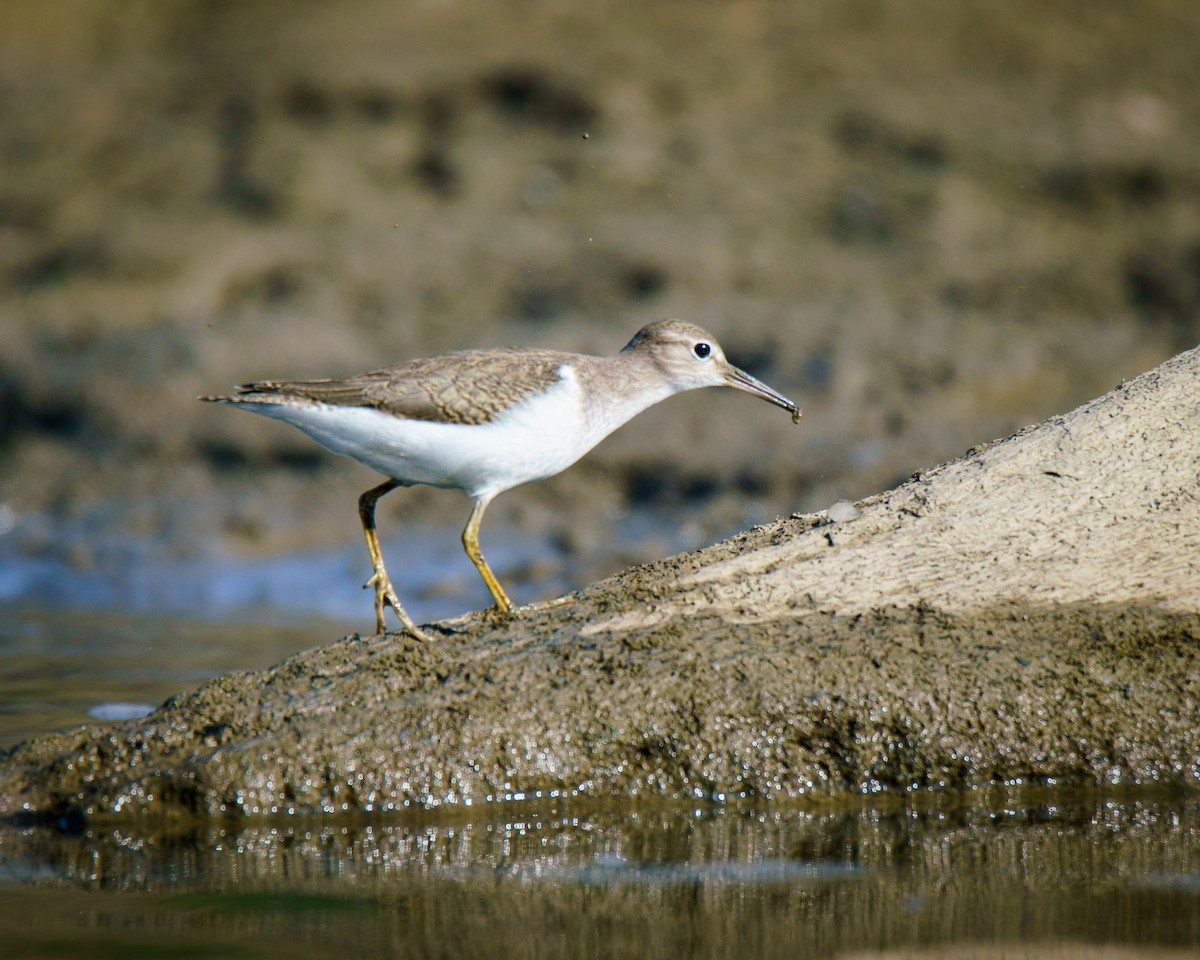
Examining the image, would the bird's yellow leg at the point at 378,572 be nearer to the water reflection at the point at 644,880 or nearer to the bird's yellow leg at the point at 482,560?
the bird's yellow leg at the point at 482,560

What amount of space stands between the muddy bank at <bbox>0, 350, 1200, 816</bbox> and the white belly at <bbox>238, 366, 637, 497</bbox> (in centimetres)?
84

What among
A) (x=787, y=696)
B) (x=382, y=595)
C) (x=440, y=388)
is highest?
(x=440, y=388)

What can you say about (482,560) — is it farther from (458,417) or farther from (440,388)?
(440,388)

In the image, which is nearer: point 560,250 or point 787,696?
point 787,696

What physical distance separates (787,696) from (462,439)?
5.64ft

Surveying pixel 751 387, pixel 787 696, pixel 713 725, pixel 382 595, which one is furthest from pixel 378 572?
pixel 751 387

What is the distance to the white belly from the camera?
19.5 ft

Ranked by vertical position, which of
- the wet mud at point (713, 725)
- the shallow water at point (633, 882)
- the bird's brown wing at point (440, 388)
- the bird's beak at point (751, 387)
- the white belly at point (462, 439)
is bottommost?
the shallow water at point (633, 882)

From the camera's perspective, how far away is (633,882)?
183 inches

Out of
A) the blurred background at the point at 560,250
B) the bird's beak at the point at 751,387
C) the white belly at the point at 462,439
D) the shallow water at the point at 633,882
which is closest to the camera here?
the shallow water at the point at 633,882

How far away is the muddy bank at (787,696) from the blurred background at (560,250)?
4391mm

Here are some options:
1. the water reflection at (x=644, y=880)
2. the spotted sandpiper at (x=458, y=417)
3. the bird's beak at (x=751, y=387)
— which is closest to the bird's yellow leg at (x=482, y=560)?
the spotted sandpiper at (x=458, y=417)

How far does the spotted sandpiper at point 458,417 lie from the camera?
19.6ft

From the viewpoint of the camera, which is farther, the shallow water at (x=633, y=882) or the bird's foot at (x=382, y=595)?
the bird's foot at (x=382, y=595)
